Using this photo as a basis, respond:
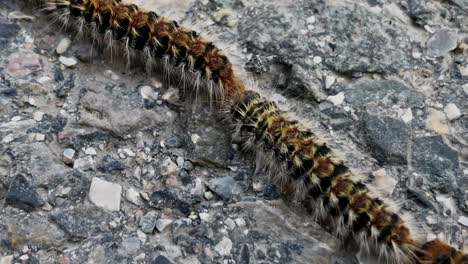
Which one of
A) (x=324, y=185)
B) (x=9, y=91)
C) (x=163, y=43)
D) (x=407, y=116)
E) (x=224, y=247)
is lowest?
(x=224, y=247)

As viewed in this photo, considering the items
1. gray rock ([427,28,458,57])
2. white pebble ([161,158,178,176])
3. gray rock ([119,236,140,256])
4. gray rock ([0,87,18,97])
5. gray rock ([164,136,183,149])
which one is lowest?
gray rock ([119,236,140,256])

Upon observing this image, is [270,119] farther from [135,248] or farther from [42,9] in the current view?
[42,9]

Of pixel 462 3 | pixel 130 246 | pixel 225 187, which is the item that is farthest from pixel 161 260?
pixel 462 3

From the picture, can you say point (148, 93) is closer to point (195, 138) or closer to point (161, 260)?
point (195, 138)

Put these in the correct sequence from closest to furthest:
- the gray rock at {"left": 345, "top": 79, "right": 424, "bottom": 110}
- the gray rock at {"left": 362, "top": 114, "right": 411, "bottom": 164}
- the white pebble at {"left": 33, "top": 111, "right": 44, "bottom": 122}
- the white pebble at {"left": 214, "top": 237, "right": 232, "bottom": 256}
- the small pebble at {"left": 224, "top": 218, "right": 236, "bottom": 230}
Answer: the white pebble at {"left": 214, "top": 237, "right": 232, "bottom": 256}
the small pebble at {"left": 224, "top": 218, "right": 236, "bottom": 230}
the white pebble at {"left": 33, "top": 111, "right": 44, "bottom": 122}
the gray rock at {"left": 362, "top": 114, "right": 411, "bottom": 164}
the gray rock at {"left": 345, "top": 79, "right": 424, "bottom": 110}

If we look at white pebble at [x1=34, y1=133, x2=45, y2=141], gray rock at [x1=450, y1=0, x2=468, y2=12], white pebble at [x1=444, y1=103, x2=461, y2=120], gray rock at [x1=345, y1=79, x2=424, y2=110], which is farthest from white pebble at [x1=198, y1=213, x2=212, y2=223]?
gray rock at [x1=450, y1=0, x2=468, y2=12]

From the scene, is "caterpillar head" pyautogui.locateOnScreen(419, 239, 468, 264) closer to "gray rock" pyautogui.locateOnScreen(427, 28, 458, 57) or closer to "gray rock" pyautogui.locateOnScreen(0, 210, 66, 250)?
"gray rock" pyautogui.locateOnScreen(427, 28, 458, 57)

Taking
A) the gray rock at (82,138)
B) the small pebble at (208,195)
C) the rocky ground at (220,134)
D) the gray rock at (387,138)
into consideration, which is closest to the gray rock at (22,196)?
the rocky ground at (220,134)
